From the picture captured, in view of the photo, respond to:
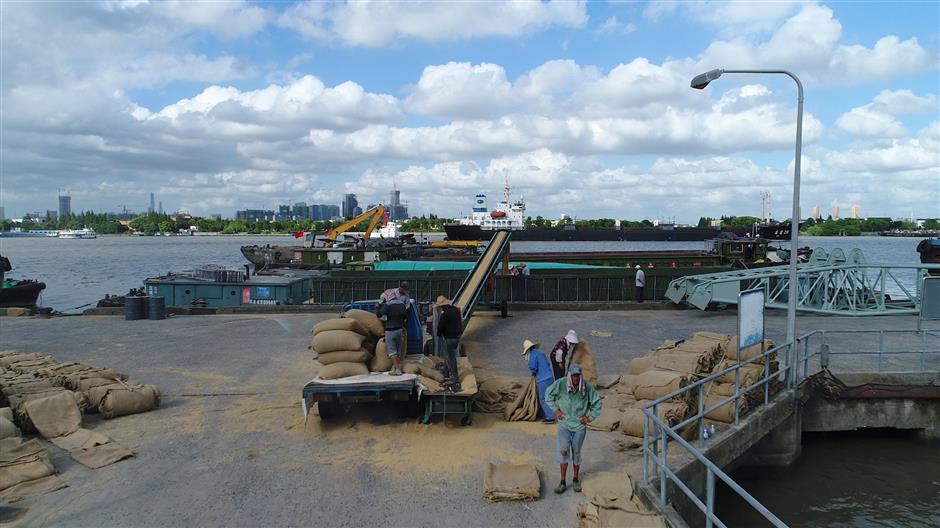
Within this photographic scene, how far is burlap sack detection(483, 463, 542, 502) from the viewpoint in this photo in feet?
21.2

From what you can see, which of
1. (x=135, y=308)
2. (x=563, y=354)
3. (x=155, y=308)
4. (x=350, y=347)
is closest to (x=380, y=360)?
(x=350, y=347)

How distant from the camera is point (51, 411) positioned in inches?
334

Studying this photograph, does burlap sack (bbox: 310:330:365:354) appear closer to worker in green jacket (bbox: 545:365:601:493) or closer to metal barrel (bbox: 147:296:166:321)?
worker in green jacket (bbox: 545:365:601:493)

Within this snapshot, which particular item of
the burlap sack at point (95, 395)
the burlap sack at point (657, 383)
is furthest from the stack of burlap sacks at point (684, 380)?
the burlap sack at point (95, 395)

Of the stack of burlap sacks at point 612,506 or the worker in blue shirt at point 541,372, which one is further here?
the worker in blue shirt at point 541,372

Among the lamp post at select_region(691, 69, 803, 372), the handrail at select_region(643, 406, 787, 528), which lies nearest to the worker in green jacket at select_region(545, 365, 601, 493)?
the handrail at select_region(643, 406, 787, 528)

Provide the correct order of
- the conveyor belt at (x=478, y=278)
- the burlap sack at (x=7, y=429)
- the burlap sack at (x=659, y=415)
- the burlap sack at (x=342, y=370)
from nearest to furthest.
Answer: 1. the burlap sack at (x=7, y=429)
2. the burlap sack at (x=659, y=415)
3. the burlap sack at (x=342, y=370)
4. the conveyor belt at (x=478, y=278)

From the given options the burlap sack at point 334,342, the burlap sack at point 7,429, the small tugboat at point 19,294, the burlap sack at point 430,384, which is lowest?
the small tugboat at point 19,294

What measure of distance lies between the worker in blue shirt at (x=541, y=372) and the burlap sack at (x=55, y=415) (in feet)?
22.4

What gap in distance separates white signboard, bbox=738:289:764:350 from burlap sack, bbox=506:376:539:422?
3.45 meters

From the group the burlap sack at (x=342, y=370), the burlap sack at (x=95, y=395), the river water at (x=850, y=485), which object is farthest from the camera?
the burlap sack at (x=95, y=395)

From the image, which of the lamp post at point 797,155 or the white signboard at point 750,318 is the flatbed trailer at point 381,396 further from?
the lamp post at point 797,155

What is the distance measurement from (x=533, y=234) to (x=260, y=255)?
8130cm

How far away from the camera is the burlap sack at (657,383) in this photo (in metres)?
9.41
